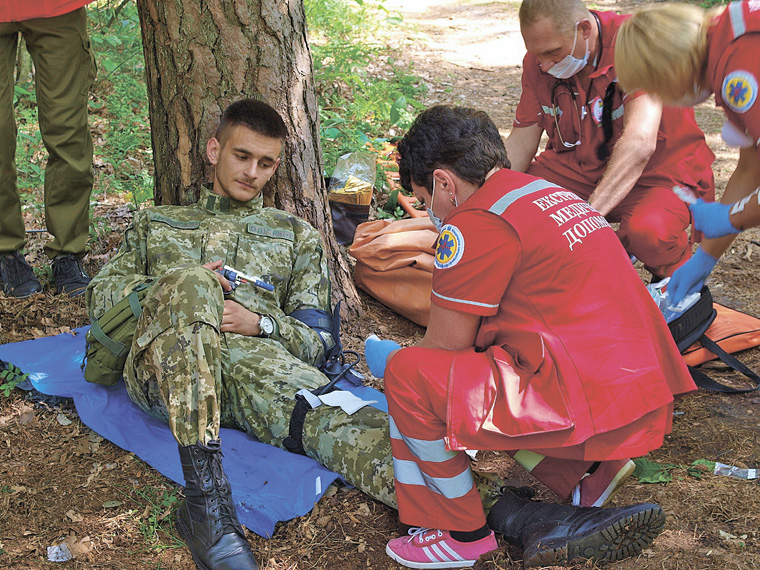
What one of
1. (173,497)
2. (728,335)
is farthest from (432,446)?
(728,335)

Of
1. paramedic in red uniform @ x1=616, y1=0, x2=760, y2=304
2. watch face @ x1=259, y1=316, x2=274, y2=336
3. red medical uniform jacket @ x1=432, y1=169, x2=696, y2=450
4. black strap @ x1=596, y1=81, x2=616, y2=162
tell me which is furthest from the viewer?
black strap @ x1=596, y1=81, x2=616, y2=162

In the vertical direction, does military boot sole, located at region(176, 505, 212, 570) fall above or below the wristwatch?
below

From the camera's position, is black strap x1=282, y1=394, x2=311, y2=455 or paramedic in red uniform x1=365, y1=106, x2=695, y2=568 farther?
black strap x1=282, y1=394, x2=311, y2=455

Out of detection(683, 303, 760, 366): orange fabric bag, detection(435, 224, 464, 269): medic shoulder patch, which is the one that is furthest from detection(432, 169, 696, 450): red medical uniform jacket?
detection(683, 303, 760, 366): orange fabric bag

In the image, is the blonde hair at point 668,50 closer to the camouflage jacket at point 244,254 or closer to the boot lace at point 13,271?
the camouflage jacket at point 244,254

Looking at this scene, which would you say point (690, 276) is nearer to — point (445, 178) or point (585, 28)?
point (445, 178)

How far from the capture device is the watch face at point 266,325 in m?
2.93

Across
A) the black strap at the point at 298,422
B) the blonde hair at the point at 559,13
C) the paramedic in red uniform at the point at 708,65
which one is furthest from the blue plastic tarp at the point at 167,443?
→ the blonde hair at the point at 559,13

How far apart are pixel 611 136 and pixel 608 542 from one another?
2.13 meters

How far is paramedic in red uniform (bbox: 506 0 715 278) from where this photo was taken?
3289mm

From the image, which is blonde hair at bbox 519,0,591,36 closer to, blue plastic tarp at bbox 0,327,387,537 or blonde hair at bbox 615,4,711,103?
blonde hair at bbox 615,4,711,103

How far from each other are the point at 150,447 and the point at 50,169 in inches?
74.0

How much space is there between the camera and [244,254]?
123 inches

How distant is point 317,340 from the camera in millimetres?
3037
